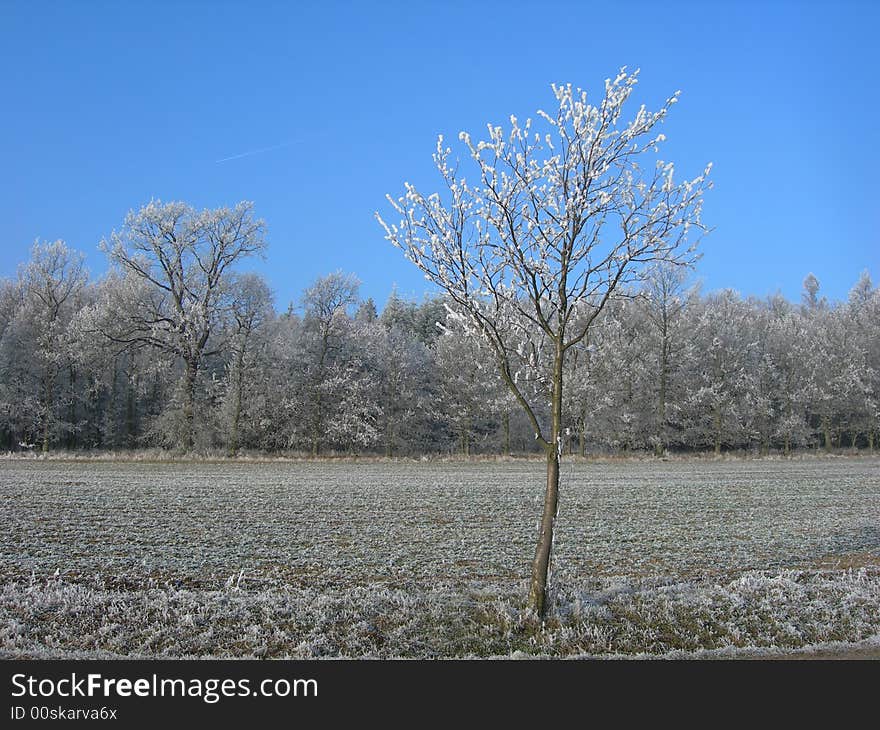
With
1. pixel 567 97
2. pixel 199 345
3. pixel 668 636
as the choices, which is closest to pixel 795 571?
pixel 668 636

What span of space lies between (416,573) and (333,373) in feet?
130

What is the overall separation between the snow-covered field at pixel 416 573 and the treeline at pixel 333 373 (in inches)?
882

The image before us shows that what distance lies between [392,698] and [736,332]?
55.1 metres

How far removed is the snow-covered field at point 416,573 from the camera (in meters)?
7.38

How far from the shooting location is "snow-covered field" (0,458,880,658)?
24.2 ft

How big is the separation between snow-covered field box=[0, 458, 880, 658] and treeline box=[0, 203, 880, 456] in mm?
22400

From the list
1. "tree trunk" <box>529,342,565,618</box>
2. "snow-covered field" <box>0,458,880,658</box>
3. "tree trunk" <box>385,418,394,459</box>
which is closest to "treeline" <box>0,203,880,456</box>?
"tree trunk" <box>385,418,394,459</box>

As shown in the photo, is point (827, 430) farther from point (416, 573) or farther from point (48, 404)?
point (48, 404)

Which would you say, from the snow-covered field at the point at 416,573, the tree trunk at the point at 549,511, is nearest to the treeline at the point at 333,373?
the snow-covered field at the point at 416,573

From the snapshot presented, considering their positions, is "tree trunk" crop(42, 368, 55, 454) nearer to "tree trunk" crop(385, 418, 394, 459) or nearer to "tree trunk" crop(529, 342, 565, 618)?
"tree trunk" crop(385, 418, 394, 459)

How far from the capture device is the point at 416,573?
10617mm

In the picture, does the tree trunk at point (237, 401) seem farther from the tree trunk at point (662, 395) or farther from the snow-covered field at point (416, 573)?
the tree trunk at point (662, 395)

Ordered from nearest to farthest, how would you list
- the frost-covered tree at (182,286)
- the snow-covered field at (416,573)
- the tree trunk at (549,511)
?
the snow-covered field at (416,573), the tree trunk at (549,511), the frost-covered tree at (182,286)

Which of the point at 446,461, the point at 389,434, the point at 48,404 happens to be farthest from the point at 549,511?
the point at 48,404
